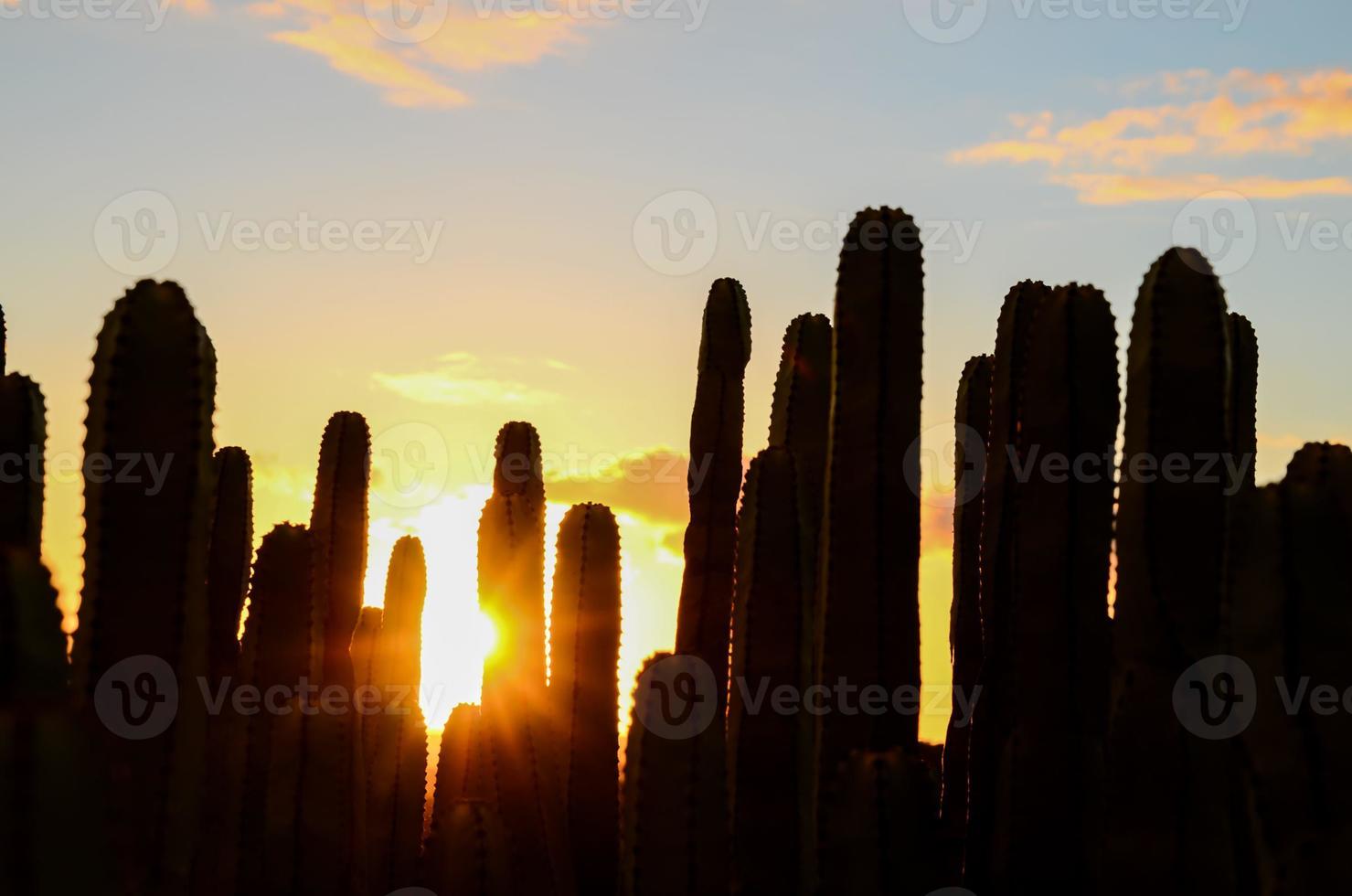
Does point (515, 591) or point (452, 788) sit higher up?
point (515, 591)

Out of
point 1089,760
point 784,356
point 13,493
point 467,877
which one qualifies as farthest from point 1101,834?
point 13,493

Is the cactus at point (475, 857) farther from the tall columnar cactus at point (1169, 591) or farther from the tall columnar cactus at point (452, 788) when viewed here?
the tall columnar cactus at point (1169, 591)

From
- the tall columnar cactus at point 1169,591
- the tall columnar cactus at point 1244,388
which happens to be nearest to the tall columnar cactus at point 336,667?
the tall columnar cactus at point 1169,591

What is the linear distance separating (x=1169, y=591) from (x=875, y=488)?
3.55ft

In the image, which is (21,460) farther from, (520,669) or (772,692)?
(772,692)

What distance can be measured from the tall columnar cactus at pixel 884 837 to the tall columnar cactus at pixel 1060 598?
900 millimetres

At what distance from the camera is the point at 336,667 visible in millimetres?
6578

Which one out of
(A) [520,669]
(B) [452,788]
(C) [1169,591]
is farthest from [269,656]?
(C) [1169,591]

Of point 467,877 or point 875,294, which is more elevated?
point 875,294

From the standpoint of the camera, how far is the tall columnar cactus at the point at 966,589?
648cm

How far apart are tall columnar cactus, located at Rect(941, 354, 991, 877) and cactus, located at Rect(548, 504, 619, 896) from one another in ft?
5.40

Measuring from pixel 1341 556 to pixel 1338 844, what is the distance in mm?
748

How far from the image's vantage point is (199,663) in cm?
400

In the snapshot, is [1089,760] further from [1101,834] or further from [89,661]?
[89,661]
